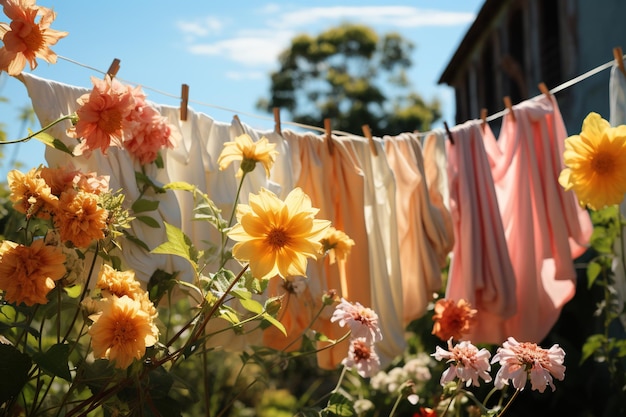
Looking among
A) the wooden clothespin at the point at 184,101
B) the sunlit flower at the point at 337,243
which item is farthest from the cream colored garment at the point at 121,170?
the sunlit flower at the point at 337,243

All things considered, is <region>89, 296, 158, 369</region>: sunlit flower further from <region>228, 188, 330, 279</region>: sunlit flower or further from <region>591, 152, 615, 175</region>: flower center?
<region>591, 152, 615, 175</region>: flower center

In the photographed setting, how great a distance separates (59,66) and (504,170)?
4.42ft

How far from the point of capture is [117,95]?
4.09 feet

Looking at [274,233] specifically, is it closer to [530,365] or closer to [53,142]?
[530,365]

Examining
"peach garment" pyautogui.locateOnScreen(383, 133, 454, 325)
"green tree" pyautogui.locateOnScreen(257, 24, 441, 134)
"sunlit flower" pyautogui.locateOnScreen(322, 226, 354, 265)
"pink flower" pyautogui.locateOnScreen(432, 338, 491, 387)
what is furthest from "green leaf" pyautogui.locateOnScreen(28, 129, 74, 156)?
"green tree" pyautogui.locateOnScreen(257, 24, 441, 134)

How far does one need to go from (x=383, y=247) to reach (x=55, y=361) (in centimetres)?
118

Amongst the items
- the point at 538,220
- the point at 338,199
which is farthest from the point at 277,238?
the point at 538,220

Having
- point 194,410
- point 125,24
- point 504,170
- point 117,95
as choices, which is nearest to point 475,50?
point 194,410

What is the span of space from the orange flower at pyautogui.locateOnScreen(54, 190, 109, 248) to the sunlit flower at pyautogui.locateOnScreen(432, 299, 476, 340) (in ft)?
3.08

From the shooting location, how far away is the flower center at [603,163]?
165 cm

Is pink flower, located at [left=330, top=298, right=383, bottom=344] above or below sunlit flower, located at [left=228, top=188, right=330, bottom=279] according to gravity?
below

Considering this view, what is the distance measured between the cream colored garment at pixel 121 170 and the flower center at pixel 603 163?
95 centimetres

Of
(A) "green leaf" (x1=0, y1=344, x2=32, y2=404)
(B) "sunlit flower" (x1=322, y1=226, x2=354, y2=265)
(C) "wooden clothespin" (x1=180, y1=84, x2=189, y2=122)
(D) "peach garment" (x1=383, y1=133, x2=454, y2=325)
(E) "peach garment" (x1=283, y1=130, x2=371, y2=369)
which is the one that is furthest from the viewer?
(D) "peach garment" (x1=383, y1=133, x2=454, y2=325)

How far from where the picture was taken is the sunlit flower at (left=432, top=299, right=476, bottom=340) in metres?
1.78
